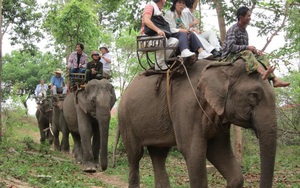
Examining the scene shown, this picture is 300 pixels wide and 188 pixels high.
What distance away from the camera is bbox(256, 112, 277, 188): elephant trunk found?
5551mm

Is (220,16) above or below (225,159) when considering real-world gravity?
above

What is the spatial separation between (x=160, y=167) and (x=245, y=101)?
8.34ft

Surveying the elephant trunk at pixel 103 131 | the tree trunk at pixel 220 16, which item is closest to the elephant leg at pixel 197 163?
the elephant trunk at pixel 103 131

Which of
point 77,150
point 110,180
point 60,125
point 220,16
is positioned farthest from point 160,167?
point 60,125

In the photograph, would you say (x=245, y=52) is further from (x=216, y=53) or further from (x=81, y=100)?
(x=81, y=100)

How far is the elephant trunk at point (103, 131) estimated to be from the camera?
10.6m

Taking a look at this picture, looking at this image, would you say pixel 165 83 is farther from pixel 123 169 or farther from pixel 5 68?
pixel 5 68

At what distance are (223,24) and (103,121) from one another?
144 inches

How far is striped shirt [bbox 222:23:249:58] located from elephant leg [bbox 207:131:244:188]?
1051mm

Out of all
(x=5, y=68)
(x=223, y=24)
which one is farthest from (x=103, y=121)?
(x=5, y=68)

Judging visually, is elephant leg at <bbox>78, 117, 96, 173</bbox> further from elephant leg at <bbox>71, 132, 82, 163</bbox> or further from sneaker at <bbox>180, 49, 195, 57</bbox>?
sneaker at <bbox>180, 49, 195, 57</bbox>

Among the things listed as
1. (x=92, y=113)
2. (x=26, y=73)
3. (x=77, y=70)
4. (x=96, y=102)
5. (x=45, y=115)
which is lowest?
(x=45, y=115)

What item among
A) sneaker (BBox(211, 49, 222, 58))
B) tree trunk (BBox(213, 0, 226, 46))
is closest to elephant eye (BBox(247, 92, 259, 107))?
sneaker (BBox(211, 49, 222, 58))

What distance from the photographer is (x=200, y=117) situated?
6.62m
